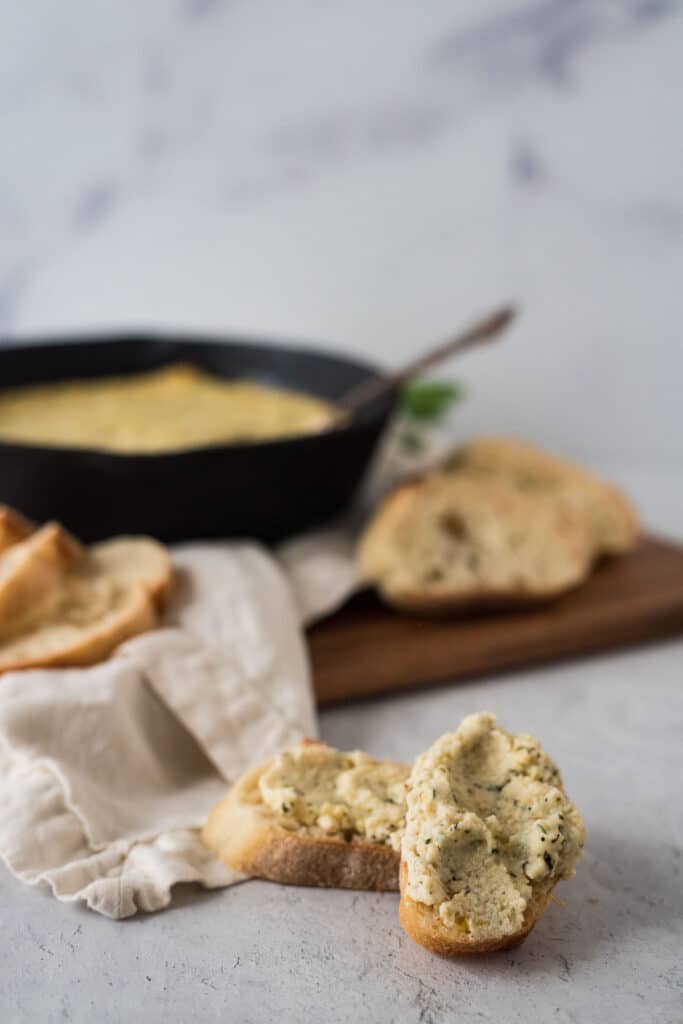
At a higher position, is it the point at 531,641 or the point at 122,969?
the point at 122,969

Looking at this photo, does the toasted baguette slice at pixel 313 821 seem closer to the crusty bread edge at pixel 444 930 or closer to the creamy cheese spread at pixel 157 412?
the crusty bread edge at pixel 444 930

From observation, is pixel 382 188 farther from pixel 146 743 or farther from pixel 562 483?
pixel 146 743

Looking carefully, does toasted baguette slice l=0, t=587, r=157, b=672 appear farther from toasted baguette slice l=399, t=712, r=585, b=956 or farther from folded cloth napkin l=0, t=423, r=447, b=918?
toasted baguette slice l=399, t=712, r=585, b=956

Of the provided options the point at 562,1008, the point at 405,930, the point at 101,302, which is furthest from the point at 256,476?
the point at 101,302

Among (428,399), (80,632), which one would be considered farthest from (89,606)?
(428,399)

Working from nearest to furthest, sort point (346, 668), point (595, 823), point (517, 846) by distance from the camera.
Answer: point (517, 846) → point (595, 823) → point (346, 668)

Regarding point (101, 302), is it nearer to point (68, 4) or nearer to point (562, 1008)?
point (68, 4)
